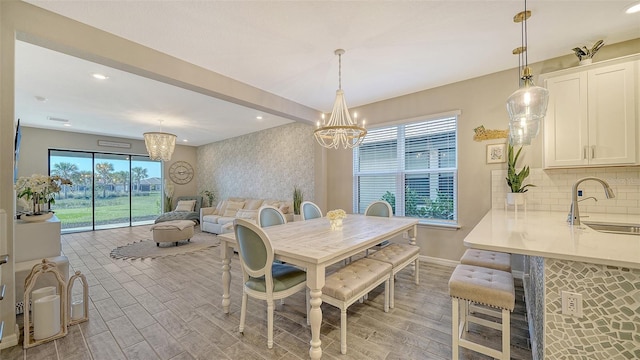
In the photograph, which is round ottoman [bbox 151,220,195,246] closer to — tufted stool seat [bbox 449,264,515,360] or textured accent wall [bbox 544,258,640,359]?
tufted stool seat [bbox 449,264,515,360]

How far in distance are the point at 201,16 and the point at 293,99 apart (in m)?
2.11

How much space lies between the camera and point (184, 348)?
6.22 feet

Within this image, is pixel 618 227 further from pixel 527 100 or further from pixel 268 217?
pixel 268 217

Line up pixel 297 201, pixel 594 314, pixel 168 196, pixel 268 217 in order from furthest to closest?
pixel 168 196 → pixel 297 201 → pixel 268 217 → pixel 594 314

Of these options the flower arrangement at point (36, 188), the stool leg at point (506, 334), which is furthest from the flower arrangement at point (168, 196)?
the stool leg at point (506, 334)

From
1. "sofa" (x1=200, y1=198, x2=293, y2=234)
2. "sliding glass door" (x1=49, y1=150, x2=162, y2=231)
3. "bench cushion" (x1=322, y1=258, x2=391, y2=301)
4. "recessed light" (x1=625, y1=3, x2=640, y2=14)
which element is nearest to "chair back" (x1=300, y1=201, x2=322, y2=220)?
"bench cushion" (x1=322, y1=258, x2=391, y2=301)

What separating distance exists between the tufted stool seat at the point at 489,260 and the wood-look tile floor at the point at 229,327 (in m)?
0.56

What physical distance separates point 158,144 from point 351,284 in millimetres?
4883

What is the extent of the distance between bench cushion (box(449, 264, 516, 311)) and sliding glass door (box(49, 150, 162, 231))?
9.05 meters

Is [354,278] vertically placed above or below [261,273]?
below

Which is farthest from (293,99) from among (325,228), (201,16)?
(325,228)

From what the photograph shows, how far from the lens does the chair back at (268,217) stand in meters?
2.94

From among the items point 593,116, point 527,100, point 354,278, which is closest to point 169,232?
point 354,278

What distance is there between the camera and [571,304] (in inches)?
48.6
